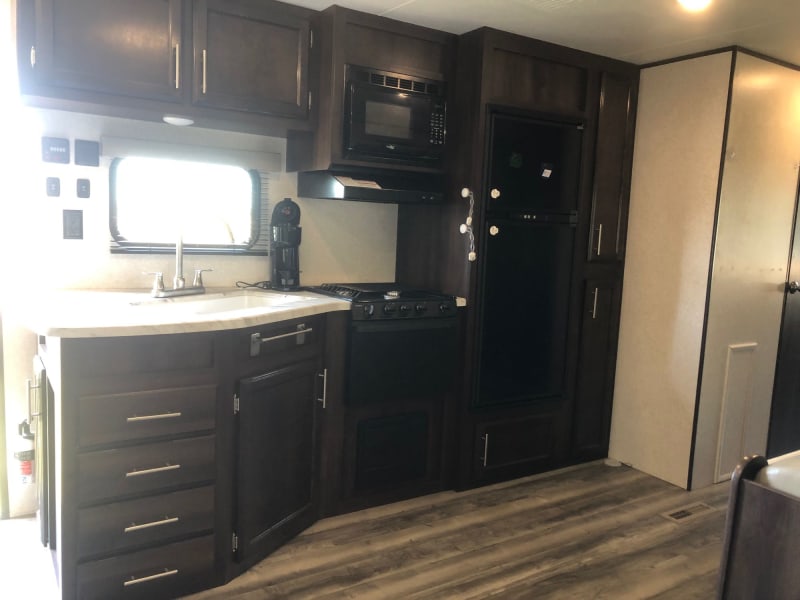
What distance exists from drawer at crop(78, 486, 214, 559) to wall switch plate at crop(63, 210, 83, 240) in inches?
49.3

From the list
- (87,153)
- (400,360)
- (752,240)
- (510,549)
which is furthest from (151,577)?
(752,240)

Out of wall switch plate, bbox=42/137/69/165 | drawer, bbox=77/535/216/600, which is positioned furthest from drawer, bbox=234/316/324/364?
wall switch plate, bbox=42/137/69/165

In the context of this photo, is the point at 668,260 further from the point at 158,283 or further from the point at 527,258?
the point at 158,283

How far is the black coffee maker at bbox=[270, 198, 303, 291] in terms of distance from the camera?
3.03 metres

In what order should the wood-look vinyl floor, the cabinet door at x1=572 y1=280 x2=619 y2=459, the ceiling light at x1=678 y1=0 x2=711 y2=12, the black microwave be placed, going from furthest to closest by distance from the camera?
the cabinet door at x1=572 y1=280 x2=619 y2=459, the black microwave, the ceiling light at x1=678 y1=0 x2=711 y2=12, the wood-look vinyl floor

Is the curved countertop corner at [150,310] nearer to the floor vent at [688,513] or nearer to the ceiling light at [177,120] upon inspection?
the ceiling light at [177,120]

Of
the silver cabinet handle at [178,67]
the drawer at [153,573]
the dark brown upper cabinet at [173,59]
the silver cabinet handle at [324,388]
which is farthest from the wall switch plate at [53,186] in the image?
the drawer at [153,573]

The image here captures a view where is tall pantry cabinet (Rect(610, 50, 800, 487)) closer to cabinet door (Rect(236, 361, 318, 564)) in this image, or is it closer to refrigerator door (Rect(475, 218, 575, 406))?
refrigerator door (Rect(475, 218, 575, 406))

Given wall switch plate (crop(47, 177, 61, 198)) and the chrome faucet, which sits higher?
wall switch plate (crop(47, 177, 61, 198))

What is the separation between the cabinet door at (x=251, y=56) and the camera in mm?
2529

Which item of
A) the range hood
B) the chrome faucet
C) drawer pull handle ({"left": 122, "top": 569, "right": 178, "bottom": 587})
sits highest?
the range hood

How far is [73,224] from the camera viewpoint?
8.75 feet

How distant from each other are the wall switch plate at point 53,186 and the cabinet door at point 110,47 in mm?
488

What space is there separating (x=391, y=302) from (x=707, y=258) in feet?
5.62
